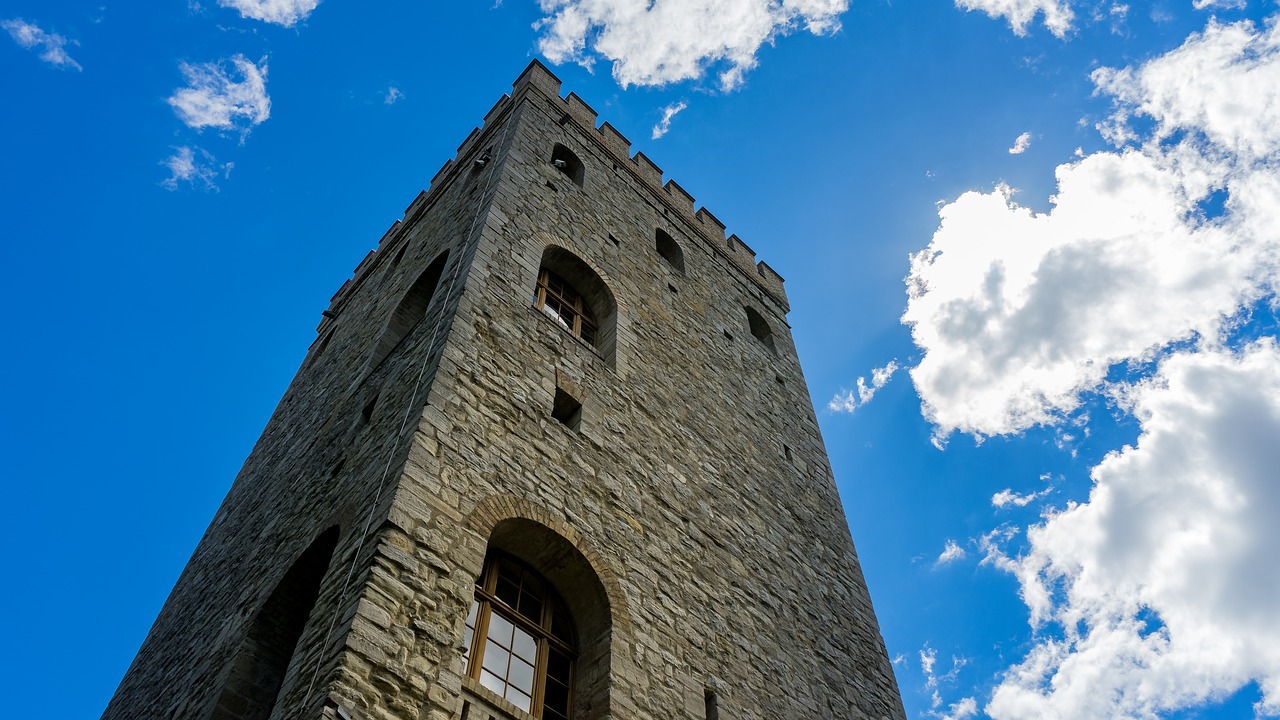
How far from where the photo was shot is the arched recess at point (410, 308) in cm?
1116

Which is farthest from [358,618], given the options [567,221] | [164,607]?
[164,607]

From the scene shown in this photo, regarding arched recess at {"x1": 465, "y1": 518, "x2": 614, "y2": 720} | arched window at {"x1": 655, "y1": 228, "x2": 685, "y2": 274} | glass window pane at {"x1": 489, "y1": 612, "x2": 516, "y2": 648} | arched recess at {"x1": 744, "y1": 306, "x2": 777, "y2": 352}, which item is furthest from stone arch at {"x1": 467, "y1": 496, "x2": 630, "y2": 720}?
arched recess at {"x1": 744, "y1": 306, "x2": 777, "y2": 352}

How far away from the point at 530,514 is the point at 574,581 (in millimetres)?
751

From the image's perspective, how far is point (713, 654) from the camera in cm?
812

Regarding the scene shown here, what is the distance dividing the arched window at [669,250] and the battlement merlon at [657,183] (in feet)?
3.54

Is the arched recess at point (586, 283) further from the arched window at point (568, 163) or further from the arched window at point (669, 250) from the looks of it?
the arched window at point (669, 250)

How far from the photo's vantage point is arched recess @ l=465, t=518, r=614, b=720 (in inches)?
282

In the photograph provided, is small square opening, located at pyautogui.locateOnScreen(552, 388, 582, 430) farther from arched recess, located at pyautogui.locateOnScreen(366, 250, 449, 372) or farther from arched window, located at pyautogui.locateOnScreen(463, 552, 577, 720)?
arched recess, located at pyautogui.locateOnScreen(366, 250, 449, 372)

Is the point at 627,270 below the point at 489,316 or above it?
above

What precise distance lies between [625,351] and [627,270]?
6.89 ft

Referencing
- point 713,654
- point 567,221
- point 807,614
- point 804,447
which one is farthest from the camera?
point 804,447

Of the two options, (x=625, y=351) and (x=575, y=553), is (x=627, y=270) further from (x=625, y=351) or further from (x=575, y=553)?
(x=575, y=553)

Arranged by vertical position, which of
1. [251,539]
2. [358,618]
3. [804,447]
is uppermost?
[804,447]

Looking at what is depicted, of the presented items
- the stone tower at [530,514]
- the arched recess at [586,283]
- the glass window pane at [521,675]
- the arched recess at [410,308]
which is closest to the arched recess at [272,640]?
the stone tower at [530,514]
